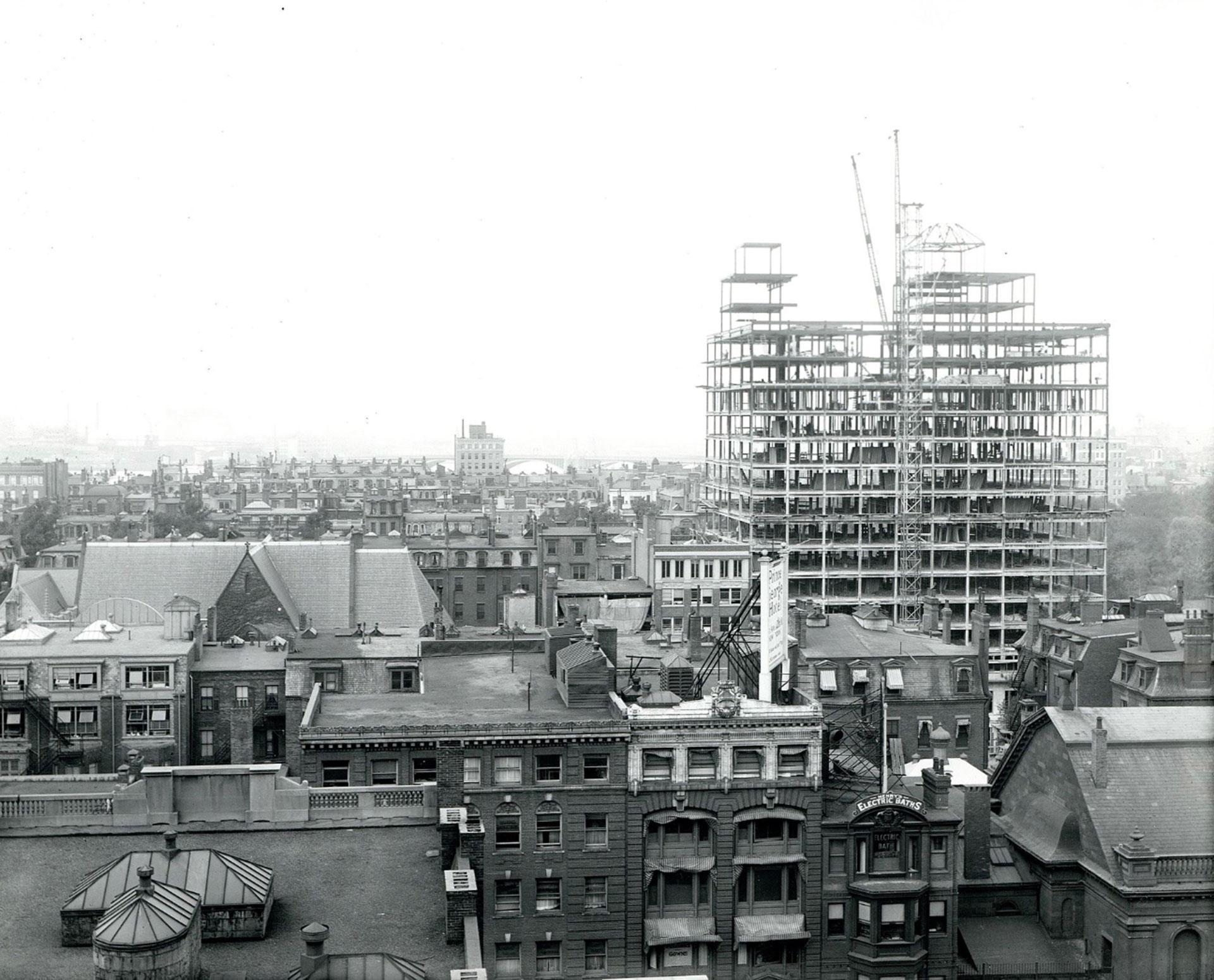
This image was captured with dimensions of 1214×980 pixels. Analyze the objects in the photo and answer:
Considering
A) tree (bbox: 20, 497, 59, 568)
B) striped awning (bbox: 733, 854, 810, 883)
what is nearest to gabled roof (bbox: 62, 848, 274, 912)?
striped awning (bbox: 733, 854, 810, 883)

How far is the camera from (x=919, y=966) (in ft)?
136

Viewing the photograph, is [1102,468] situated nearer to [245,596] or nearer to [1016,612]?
[1016,612]

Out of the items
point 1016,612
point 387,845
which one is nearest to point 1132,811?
point 387,845

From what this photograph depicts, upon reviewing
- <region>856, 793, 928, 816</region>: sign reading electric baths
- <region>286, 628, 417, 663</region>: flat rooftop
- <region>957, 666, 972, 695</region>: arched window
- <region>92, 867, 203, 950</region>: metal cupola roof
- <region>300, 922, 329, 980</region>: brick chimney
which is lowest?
<region>856, 793, 928, 816</region>: sign reading electric baths

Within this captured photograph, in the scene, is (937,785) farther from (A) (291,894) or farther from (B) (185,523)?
(B) (185,523)

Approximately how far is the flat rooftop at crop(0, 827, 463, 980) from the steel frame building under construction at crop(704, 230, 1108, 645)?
74.6 m

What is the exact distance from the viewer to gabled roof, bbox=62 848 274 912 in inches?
850

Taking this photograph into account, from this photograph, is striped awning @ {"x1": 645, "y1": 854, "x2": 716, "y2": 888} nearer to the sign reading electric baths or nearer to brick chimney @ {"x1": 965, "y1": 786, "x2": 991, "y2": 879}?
the sign reading electric baths

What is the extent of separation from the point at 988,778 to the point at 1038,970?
1038 centimetres

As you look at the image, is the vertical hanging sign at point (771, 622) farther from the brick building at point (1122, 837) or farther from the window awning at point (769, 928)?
the brick building at point (1122, 837)

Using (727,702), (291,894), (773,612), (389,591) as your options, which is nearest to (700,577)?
(389,591)

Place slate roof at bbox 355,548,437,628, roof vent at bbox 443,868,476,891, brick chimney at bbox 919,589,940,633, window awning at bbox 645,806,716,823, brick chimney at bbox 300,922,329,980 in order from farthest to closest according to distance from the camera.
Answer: slate roof at bbox 355,548,437,628 → brick chimney at bbox 919,589,940,633 → window awning at bbox 645,806,716,823 → roof vent at bbox 443,868,476,891 → brick chimney at bbox 300,922,329,980

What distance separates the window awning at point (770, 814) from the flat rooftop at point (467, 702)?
517 cm

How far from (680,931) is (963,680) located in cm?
2235
